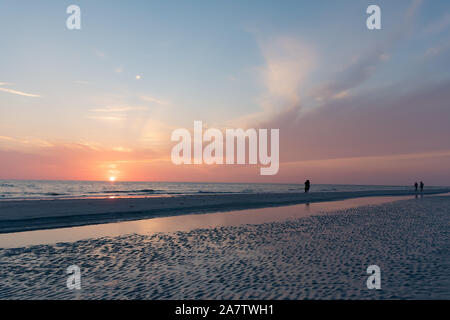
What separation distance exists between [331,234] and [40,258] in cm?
1475

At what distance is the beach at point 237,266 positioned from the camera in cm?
830

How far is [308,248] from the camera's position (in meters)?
13.7

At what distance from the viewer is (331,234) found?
1736 cm

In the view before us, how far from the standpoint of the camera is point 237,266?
A: 1090cm

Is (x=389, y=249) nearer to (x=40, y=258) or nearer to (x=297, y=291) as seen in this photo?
(x=297, y=291)

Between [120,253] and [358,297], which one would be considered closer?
[358,297]

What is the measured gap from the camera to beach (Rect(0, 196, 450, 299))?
830 cm
